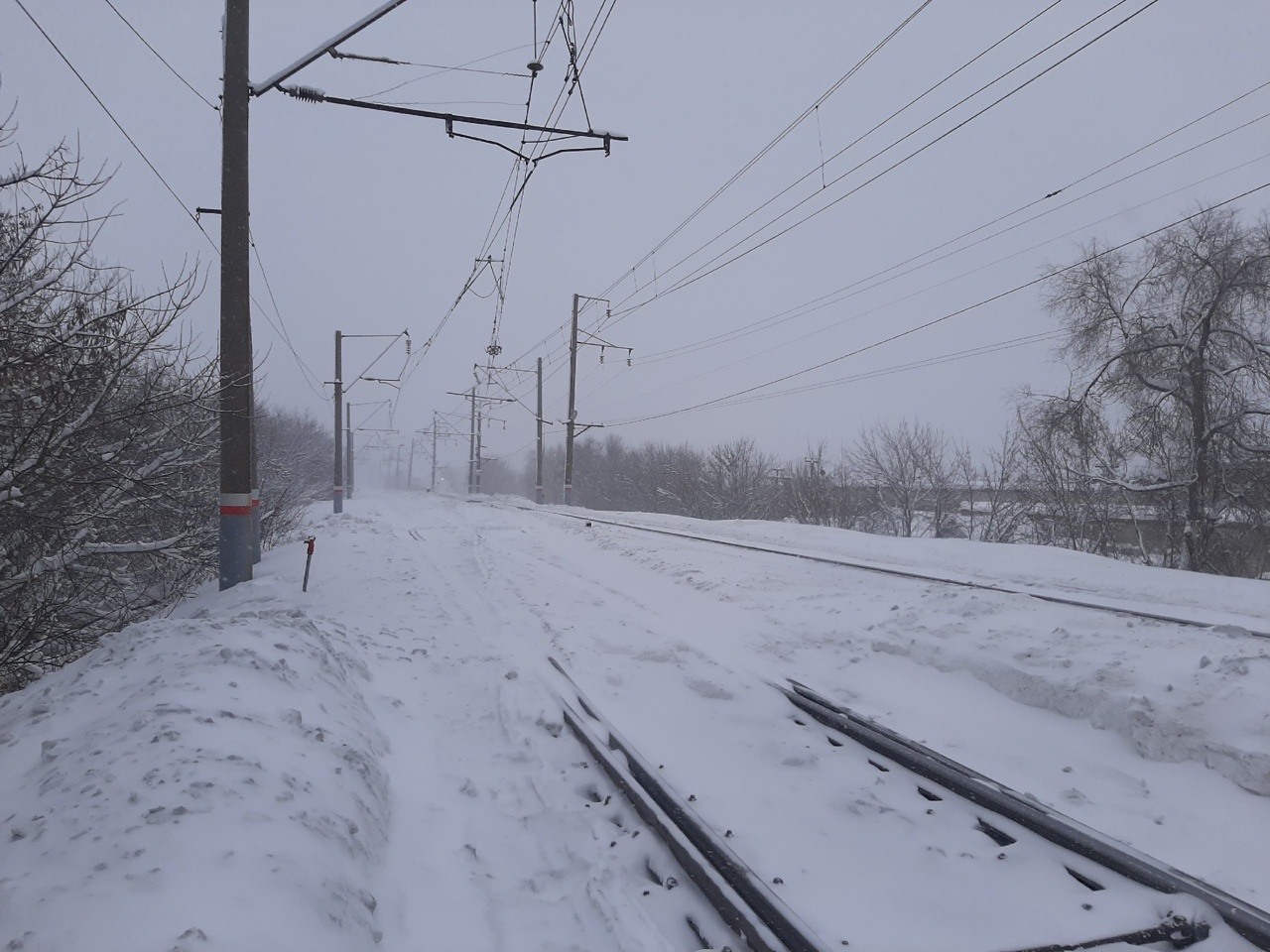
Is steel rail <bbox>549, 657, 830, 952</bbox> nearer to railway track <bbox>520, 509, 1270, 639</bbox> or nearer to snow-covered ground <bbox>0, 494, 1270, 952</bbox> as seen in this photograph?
snow-covered ground <bbox>0, 494, 1270, 952</bbox>

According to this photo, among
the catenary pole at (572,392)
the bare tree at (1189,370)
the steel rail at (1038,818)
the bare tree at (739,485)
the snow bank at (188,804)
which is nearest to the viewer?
the snow bank at (188,804)

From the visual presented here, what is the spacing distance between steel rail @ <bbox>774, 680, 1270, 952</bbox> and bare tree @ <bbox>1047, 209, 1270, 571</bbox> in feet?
61.6

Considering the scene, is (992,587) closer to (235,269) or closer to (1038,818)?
(1038,818)

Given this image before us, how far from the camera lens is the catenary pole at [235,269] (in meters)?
8.76

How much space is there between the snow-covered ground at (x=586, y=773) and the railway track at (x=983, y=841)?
1.9 inches

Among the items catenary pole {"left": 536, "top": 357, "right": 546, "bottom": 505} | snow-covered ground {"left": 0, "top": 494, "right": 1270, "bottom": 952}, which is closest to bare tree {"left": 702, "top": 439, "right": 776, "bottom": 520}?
catenary pole {"left": 536, "top": 357, "right": 546, "bottom": 505}

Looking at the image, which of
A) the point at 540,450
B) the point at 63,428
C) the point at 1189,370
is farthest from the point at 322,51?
the point at 540,450

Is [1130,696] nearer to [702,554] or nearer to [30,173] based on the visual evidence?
[702,554]

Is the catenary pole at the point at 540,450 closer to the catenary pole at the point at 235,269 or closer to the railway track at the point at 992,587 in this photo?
the railway track at the point at 992,587

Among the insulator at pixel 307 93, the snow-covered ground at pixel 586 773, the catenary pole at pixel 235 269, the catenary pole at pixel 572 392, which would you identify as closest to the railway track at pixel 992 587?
the snow-covered ground at pixel 586 773

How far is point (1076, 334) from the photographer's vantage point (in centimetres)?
2283

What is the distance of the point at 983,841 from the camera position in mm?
3840

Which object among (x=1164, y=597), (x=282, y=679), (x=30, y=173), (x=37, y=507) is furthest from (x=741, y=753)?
(x=30, y=173)

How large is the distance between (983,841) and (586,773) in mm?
2401
